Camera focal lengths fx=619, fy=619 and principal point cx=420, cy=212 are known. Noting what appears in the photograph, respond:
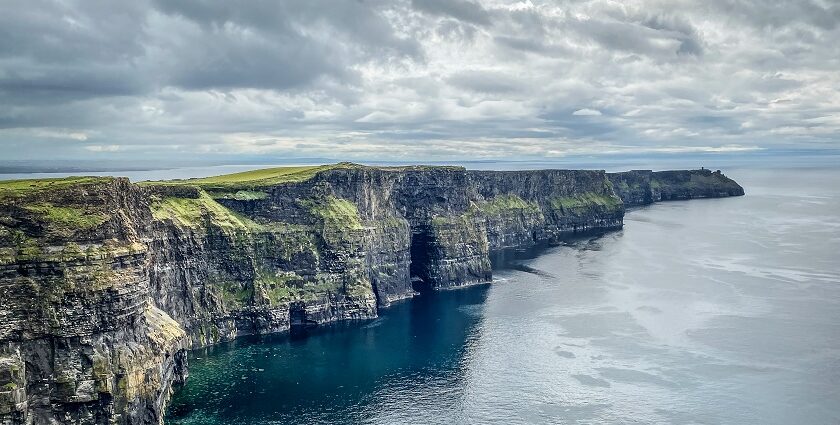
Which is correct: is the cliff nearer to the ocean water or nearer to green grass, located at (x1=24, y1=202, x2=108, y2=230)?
green grass, located at (x1=24, y1=202, x2=108, y2=230)

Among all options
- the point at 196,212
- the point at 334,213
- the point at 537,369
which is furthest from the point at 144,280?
the point at 334,213

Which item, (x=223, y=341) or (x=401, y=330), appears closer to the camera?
(x=223, y=341)

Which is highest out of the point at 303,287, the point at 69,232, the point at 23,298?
the point at 69,232

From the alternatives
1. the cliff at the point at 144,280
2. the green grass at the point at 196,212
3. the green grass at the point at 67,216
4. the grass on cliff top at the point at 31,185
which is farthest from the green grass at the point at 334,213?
the green grass at the point at 67,216

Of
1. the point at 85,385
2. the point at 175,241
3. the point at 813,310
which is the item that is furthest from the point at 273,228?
the point at 813,310

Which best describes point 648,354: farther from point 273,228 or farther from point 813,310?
point 273,228

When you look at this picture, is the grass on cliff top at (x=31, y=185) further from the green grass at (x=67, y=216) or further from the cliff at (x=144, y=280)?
the green grass at (x=67, y=216)

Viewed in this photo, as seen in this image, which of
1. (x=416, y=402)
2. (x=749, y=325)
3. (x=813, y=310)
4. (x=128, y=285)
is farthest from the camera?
(x=813, y=310)
